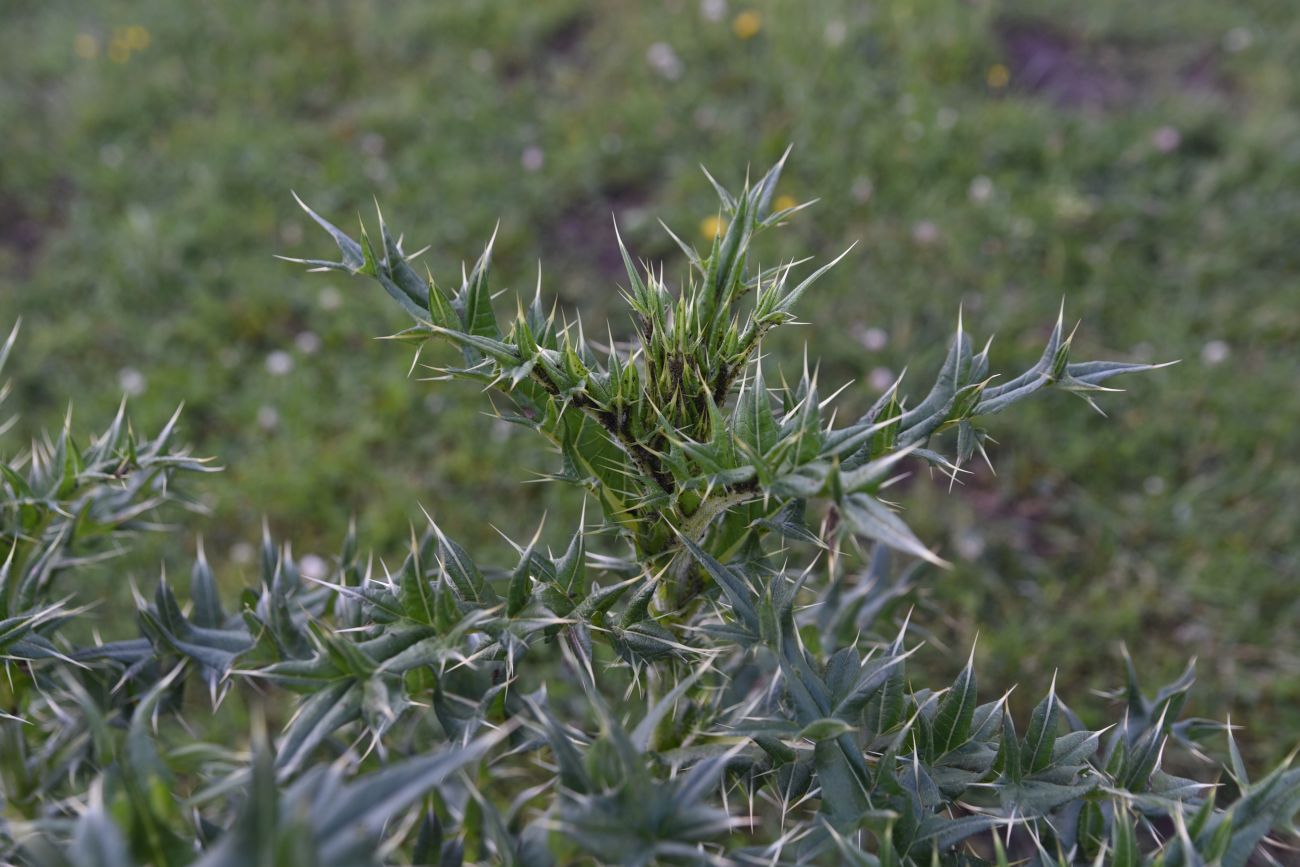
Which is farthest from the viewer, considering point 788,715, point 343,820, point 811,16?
point 811,16

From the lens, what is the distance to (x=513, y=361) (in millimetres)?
1242

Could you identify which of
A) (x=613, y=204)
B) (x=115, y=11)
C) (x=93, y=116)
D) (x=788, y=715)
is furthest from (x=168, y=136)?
(x=788, y=715)

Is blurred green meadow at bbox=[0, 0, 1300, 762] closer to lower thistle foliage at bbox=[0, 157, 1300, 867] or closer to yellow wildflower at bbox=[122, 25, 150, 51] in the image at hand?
yellow wildflower at bbox=[122, 25, 150, 51]

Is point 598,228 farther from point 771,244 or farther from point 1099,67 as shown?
point 1099,67

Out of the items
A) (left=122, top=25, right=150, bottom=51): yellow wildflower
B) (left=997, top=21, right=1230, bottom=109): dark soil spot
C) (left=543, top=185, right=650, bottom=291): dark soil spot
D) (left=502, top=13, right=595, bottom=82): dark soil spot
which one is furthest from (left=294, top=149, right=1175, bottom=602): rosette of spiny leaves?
(left=122, top=25, right=150, bottom=51): yellow wildflower

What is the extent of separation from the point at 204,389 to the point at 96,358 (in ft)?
1.54

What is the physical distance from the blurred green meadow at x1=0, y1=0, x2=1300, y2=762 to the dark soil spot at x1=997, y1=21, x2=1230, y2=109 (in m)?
0.02

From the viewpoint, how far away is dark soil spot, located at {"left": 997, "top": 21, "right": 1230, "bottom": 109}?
382 cm

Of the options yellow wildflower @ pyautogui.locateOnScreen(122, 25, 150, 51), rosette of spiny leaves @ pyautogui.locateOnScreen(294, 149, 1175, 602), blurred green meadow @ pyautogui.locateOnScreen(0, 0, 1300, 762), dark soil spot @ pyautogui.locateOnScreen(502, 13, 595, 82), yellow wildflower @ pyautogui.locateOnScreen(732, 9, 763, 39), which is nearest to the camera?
rosette of spiny leaves @ pyautogui.locateOnScreen(294, 149, 1175, 602)

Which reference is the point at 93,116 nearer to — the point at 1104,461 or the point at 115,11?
the point at 115,11

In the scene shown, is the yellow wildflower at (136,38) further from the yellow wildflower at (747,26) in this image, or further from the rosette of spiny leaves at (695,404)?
the rosette of spiny leaves at (695,404)

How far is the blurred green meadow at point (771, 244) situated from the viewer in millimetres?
2654

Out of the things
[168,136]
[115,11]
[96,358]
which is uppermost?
[115,11]

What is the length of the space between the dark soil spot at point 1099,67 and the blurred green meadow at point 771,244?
0.02 metres
